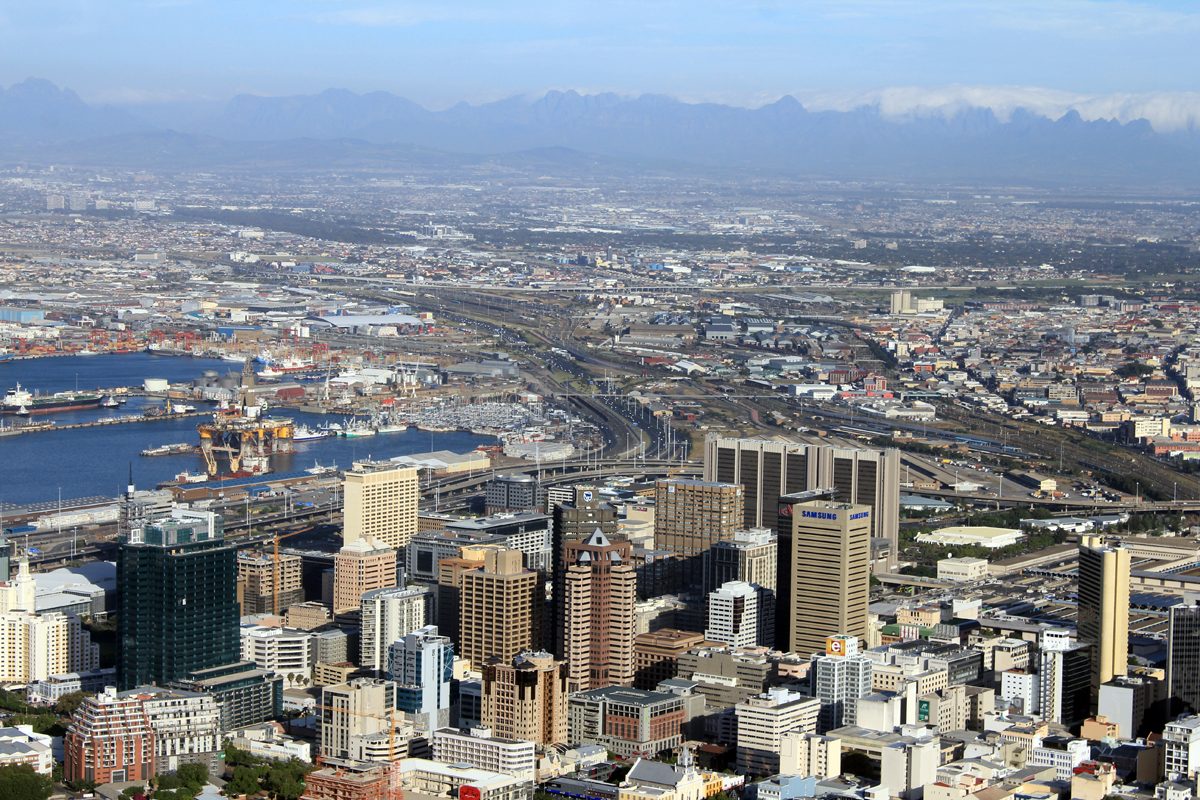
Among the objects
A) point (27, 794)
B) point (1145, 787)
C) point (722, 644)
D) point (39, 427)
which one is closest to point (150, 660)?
point (27, 794)

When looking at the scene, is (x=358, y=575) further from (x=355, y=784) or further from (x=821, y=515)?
(x=355, y=784)

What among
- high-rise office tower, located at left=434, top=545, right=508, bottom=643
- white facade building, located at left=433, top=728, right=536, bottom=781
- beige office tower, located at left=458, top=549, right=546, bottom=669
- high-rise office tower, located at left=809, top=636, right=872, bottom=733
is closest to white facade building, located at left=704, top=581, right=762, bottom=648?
beige office tower, located at left=458, top=549, right=546, bottom=669

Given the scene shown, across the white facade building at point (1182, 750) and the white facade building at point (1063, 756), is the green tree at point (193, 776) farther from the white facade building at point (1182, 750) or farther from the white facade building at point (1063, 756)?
the white facade building at point (1182, 750)

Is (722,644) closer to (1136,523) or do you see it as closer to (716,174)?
(1136,523)

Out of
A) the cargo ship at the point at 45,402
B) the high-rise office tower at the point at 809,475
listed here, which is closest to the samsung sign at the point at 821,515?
the high-rise office tower at the point at 809,475

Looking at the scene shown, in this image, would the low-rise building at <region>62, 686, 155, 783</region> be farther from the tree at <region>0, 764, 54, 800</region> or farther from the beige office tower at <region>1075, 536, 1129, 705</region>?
the beige office tower at <region>1075, 536, 1129, 705</region>

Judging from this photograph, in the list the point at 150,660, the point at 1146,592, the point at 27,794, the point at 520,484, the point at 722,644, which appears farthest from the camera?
the point at 520,484

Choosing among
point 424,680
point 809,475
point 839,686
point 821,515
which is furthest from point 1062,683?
point 809,475
